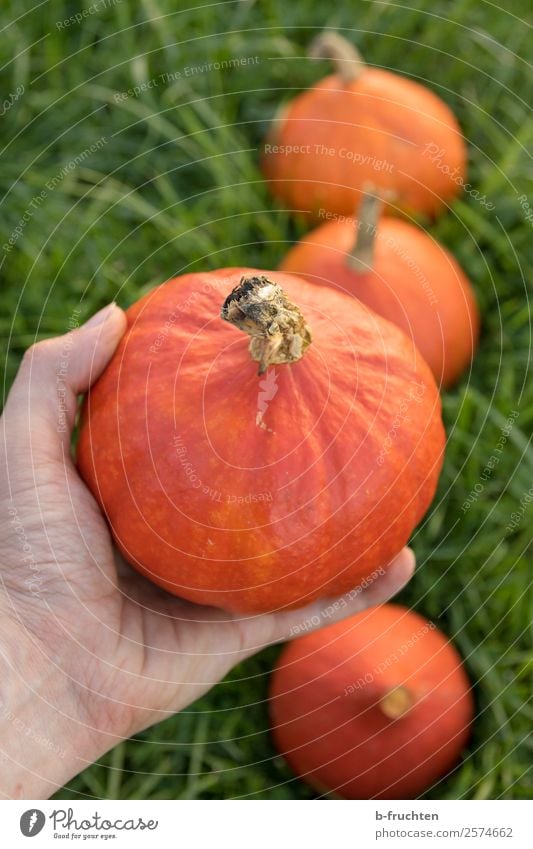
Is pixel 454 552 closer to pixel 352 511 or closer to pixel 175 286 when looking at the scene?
pixel 352 511

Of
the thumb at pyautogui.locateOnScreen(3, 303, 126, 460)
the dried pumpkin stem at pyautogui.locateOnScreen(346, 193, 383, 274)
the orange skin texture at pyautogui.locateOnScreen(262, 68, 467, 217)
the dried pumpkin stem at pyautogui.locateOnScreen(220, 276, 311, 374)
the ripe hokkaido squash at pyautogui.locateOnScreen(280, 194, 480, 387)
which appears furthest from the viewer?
the orange skin texture at pyautogui.locateOnScreen(262, 68, 467, 217)

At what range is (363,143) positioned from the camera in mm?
2186

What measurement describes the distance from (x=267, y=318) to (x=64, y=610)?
63 centimetres

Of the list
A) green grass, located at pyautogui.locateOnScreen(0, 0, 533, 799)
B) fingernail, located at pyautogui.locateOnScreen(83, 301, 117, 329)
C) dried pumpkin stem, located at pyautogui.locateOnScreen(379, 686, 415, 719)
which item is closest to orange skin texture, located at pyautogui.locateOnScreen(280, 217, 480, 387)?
green grass, located at pyautogui.locateOnScreen(0, 0, 533, 799)

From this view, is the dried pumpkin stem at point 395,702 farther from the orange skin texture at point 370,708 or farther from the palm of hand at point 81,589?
the palm of hand at point 81,589

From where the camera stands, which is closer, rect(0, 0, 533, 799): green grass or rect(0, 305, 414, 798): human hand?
rect(0, 305, 414, 798): human hand

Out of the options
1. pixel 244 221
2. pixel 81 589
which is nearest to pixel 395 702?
pixel 81 589

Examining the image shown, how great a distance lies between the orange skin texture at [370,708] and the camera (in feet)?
5.83

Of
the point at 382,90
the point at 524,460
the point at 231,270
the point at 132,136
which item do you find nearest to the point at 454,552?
the point at 524,460

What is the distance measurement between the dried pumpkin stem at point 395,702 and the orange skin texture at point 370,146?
1.10m

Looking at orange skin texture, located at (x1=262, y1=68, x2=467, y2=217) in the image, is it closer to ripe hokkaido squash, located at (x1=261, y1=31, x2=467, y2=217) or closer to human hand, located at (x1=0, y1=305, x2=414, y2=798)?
ripe hokkaido squash, located at (x1=261, y1=31, x2=467, y2=217)

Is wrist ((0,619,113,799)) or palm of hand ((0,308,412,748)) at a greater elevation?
palm of hand ((0,308,412,748))

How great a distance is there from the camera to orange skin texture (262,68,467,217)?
7.20 ft

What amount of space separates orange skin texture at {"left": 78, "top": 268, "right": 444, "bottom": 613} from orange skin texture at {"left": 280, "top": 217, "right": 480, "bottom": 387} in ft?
1.51
